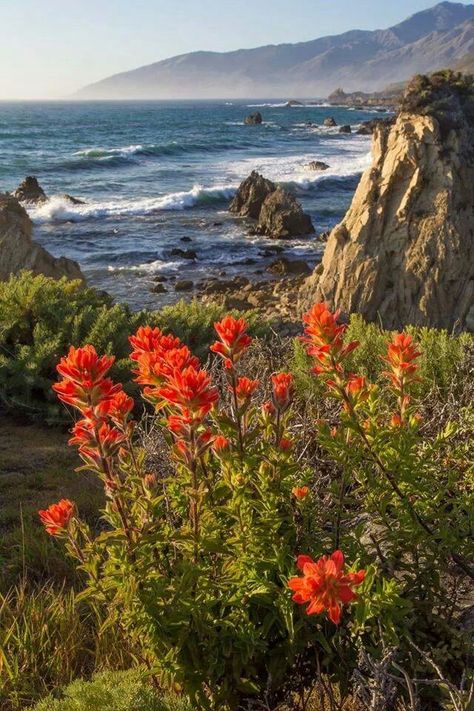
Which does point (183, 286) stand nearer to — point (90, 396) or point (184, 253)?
point (184, 253)

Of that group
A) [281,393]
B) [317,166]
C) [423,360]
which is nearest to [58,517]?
[281,393]

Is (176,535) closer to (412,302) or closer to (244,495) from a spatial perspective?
(244,495)

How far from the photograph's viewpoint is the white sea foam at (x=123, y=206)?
27.8 meters

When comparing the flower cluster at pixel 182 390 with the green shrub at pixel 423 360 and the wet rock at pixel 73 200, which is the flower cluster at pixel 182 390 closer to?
the green shrub at pixel 423 360

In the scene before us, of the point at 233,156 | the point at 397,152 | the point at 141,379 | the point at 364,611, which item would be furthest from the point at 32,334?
the point at 233,156

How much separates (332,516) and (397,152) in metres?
10.4

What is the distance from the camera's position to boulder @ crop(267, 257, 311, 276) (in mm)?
19156

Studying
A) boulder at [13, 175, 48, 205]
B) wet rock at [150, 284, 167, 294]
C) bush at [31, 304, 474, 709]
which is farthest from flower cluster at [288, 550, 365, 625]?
boulder at [13, 175, 48, 205]

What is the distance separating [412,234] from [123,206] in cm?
2067

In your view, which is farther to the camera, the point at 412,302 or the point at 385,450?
the point at 412,302

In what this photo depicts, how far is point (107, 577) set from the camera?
2262 mm

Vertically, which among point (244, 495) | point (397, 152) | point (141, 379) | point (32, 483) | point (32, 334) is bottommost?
point (32, 483)

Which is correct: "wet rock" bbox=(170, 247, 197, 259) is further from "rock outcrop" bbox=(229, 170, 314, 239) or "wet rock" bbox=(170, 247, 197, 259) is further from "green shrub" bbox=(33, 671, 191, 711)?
"green shrub" bbox=(33, 671, 191, 711)

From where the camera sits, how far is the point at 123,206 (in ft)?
97.7
